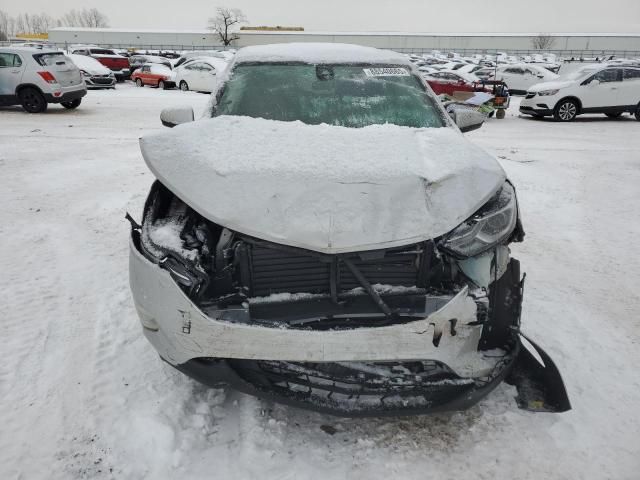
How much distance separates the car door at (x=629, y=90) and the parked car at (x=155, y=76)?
16.7m

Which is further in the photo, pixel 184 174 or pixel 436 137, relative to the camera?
pixel 436 137

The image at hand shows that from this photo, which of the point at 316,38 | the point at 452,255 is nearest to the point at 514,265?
the point at 452,255

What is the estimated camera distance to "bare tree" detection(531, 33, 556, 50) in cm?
7832

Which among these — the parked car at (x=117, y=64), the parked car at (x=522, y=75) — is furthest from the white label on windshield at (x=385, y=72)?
the parked car at (x=117, y=64)

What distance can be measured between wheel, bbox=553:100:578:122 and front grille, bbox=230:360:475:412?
44.4 feet

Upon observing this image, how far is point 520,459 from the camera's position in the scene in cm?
214

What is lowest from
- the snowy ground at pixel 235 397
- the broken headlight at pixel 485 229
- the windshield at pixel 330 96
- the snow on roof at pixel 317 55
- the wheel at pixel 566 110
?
the wheel at pixel 566 110

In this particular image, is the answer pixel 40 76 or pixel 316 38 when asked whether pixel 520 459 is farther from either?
pixel 316 38

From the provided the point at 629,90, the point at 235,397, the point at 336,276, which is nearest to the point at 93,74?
the point at 629,90

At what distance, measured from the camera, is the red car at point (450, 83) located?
16.5m

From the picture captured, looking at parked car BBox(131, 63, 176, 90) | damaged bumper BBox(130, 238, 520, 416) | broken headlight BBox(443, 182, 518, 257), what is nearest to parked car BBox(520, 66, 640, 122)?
broken headlight BBox(443, 182, 518, 257)

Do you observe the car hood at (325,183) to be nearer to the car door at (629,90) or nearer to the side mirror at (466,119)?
the side mirror at (466,119)

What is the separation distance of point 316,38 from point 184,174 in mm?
84202

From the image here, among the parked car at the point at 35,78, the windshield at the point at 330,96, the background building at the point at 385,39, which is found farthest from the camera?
the background building at the point at 385,39
